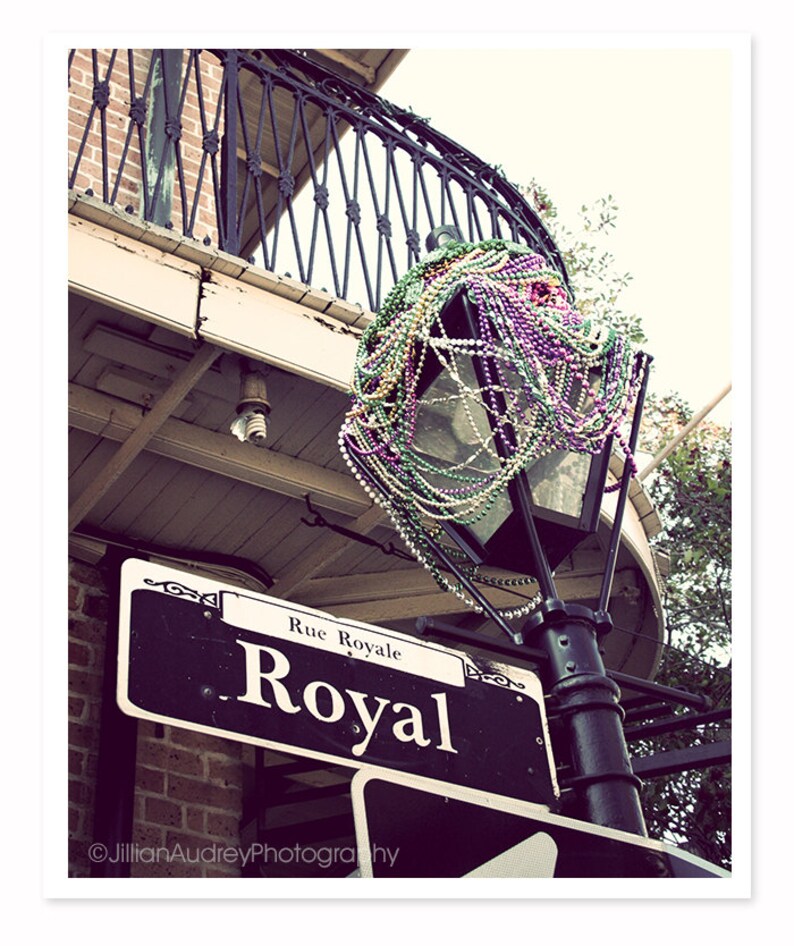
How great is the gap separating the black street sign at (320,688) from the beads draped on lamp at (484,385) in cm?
54

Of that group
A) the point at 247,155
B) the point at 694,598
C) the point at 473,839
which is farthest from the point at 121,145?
the point at 473,839

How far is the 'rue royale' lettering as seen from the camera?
2.27 meters

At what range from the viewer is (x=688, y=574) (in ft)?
22.5

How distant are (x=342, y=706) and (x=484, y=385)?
3.11 ft

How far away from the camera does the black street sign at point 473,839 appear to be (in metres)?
2.12

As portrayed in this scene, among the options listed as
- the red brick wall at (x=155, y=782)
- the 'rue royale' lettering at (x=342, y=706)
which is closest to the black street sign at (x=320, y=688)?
the 'rue royale' lettering at (x=342, y=706)

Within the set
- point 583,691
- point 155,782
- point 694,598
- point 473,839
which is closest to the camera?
point 473,839

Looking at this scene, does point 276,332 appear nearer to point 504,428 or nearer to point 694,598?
point 504,428
